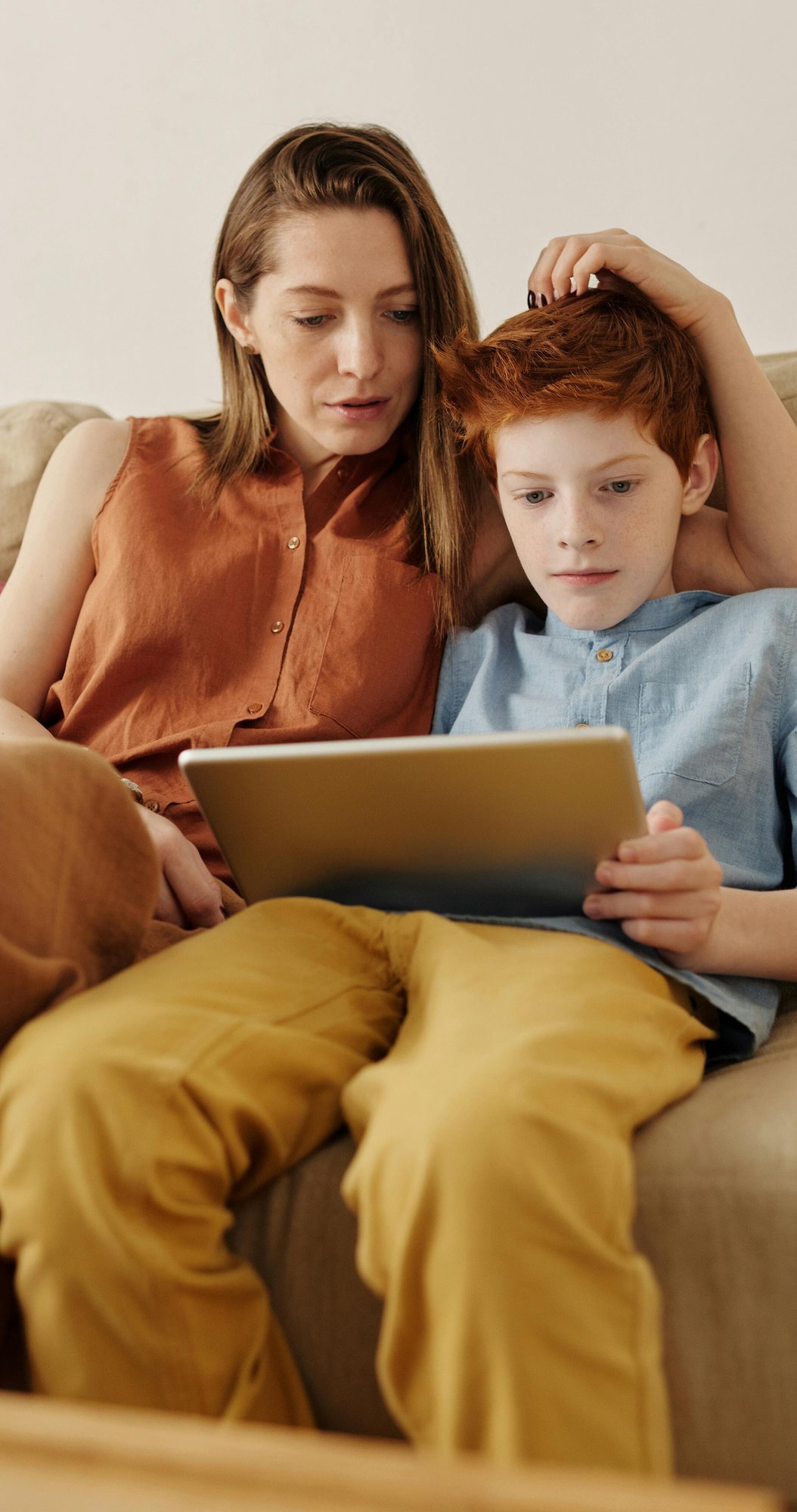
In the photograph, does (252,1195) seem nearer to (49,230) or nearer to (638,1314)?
(638,1314)

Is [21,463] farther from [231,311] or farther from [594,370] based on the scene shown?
[594,370]

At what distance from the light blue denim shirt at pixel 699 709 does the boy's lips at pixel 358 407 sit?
0.29 metres

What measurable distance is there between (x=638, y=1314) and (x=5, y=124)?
2220 millimetres

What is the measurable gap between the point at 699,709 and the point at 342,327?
1.79 ft

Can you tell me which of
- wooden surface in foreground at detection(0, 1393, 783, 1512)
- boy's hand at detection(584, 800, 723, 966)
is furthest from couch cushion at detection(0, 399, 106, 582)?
wooden surface in foreground at detection(0, 1393, 783, 1512)

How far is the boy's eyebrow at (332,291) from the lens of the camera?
1233 millimetres

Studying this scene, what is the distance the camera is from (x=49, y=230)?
218cm

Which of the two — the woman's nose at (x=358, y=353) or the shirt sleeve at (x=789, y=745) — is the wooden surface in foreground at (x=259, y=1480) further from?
the woman's nose at (x=358, y=353)

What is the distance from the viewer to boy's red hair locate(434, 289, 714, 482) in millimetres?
1053

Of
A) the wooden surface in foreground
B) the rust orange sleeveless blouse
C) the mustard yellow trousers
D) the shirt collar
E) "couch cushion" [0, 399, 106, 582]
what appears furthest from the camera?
"couch cushion" [0, 399, 106, 582]

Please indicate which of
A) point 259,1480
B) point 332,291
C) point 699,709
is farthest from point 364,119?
point 259,1480

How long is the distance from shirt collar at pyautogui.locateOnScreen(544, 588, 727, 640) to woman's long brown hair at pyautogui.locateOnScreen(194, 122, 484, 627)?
0.67 ft

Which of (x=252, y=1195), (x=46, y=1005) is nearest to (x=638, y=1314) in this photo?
(x=252, y=1195)

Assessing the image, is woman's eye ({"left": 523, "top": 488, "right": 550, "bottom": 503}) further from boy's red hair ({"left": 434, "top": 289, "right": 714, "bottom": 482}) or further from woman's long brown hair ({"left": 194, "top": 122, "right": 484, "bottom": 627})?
woman's long brown hair ({"left": 194, "top": 122, "right": 484, "bottom": 627})
